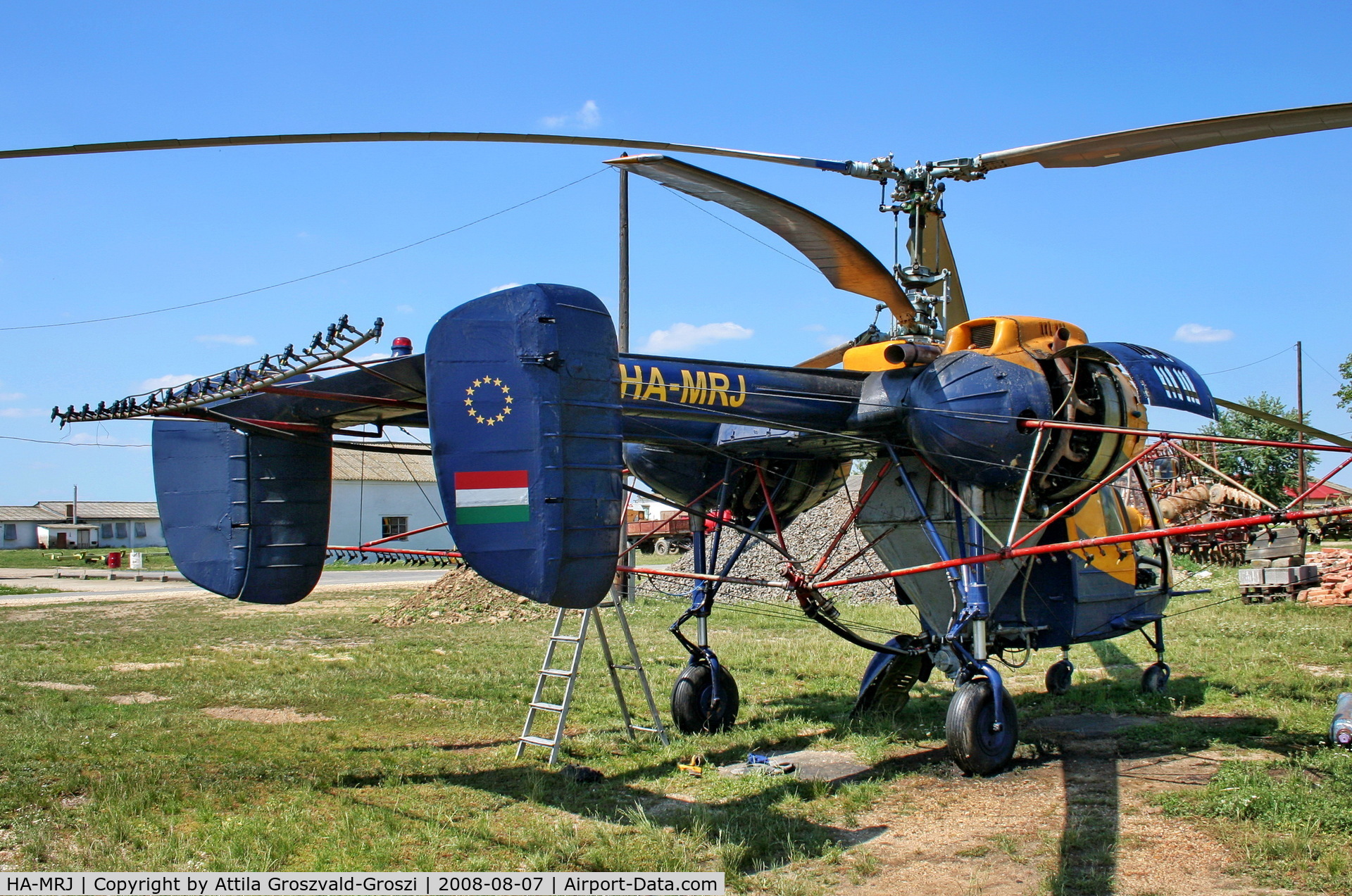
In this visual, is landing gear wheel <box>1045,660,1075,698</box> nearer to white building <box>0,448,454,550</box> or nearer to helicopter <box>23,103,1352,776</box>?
helicopter <box>23,103,1352,776</box>

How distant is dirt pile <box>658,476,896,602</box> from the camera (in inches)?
1050

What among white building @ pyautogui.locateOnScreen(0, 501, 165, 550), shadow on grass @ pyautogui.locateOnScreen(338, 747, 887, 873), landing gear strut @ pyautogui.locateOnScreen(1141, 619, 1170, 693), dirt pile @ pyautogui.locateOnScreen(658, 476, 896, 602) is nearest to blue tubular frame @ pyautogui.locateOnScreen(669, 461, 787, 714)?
shadow on grass @ pyautogui.locateOnScreen(338, 747, 887, 873)

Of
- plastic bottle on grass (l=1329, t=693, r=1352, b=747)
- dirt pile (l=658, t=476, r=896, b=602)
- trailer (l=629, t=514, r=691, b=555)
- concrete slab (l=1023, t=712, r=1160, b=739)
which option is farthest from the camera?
trailer (l=629, t=514, r=691, b=555)

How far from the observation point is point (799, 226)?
9.16m

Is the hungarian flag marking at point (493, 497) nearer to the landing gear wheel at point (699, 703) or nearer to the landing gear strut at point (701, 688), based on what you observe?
the landing gear strut at point (701, 688)

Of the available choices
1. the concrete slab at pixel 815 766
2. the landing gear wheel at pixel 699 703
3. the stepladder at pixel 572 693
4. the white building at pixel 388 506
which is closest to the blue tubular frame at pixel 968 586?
the concrete slab at pixel 815 766

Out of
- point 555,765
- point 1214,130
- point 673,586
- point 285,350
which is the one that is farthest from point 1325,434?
point 673,586

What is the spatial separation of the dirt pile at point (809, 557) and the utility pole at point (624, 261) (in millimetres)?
12346

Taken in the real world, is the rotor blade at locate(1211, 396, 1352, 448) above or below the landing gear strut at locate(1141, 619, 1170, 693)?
above

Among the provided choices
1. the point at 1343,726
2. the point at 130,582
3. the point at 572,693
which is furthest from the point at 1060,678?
the point at 130,582

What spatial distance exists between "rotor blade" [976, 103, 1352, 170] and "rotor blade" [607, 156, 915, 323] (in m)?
1.49

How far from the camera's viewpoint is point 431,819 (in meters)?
7.21

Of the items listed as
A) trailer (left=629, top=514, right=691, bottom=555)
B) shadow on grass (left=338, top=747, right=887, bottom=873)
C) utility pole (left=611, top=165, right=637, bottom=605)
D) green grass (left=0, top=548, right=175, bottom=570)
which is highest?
utility pole (left=611, top=165, right=637, bottom=605)

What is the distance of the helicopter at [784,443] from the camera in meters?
6.72
